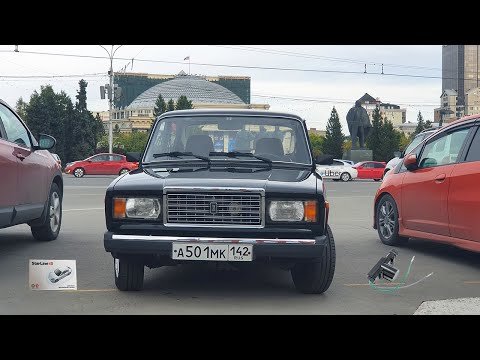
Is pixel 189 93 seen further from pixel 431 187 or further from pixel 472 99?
pixel 431 187

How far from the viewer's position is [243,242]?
5523mm

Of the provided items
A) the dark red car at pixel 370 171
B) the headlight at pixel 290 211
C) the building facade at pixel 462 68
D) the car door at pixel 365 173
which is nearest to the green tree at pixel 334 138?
the building facade at pixel 462 68

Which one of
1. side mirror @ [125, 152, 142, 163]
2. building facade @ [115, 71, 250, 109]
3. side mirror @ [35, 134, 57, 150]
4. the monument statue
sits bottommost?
side mirror @ [125, 152, 142, 163]

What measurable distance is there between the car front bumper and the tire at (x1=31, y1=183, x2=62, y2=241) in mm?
4075

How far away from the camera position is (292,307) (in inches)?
222

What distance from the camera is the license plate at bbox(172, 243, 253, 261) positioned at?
18.1 ft

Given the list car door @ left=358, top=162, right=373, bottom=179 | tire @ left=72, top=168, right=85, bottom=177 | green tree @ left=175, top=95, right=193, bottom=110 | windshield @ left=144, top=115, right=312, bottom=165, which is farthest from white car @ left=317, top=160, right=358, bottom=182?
green tree @ left=175, top=95, right=193, bottom=110

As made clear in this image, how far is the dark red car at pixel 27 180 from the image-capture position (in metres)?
7.53

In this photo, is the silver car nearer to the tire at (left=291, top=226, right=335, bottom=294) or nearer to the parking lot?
the parking lot

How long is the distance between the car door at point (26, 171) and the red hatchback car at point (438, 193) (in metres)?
4.45

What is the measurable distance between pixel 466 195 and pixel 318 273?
222cm
